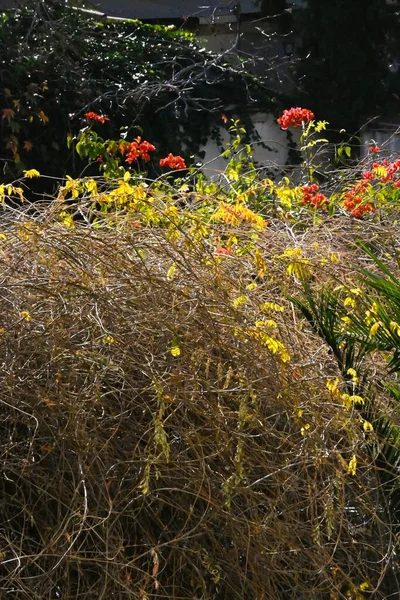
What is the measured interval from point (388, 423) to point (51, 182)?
5860 millimetres

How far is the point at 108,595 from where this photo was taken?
9.80 ft

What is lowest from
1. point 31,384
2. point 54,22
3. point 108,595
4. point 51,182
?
point 51,182

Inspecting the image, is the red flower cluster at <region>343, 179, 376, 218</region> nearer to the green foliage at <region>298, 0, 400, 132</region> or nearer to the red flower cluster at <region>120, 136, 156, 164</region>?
the red flower cluster at <region>120, 136, 156, 164</region>

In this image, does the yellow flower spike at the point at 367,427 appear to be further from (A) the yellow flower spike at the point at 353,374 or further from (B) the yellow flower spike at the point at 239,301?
(B) the yellow flower spike at the point at 239,301

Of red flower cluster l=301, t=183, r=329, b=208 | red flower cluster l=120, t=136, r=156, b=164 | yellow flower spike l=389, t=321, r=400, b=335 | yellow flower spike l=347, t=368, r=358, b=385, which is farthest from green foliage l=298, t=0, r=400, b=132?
yellow flower spike l=347, t=368, r=358, b=385

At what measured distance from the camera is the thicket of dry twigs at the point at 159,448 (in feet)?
9.72

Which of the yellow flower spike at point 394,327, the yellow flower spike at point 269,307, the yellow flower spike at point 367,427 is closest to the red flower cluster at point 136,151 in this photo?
the yellow flower spike at point 269,307

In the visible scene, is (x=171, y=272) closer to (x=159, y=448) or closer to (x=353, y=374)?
(x=159, y=448)

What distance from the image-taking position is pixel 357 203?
18.9ft

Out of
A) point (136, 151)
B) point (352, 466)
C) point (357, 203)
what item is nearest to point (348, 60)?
point (136, 151)

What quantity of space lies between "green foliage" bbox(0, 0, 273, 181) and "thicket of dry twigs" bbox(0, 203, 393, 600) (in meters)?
5.59

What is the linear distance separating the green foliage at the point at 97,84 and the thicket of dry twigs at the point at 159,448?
5587mm

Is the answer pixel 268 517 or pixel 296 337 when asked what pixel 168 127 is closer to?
pixel 296 337

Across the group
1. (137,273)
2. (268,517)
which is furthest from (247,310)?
(268,517)
